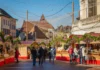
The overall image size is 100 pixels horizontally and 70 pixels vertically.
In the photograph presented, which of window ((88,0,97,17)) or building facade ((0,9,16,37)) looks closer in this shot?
window ((88,0,97,17))

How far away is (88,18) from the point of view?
36000mm

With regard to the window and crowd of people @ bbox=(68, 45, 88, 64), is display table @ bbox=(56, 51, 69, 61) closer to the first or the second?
crowd of people @ bbox=(68, 45, 88, 64)

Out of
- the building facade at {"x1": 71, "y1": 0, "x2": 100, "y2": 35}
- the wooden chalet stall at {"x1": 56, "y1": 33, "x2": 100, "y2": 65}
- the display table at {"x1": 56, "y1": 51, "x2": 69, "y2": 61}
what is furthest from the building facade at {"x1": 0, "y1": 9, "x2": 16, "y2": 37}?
the wooden chalet stall at {"x1": 56, "y1": 33, "x2": 100, "y2": 65}

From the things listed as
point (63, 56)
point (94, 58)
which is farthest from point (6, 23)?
point (94, 58)

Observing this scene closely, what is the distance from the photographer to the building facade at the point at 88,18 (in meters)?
34.4

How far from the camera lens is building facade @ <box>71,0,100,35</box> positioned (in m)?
34.4

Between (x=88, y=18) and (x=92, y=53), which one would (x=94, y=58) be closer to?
(x=92, y=53)

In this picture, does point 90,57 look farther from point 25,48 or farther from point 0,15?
point 0,15

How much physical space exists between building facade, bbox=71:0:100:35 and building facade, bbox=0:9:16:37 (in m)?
36.2

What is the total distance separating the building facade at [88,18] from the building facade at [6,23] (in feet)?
119

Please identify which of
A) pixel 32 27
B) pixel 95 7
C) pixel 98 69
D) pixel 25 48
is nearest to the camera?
pixel 98 69

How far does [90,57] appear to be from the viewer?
2994cm

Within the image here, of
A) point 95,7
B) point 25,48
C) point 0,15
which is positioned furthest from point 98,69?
point 0,15

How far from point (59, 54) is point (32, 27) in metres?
60.9
